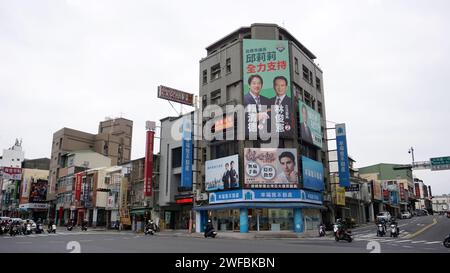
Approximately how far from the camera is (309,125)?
1628 inches

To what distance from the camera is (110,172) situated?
6131 centimetres

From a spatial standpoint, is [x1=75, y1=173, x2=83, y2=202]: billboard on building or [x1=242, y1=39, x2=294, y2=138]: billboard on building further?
[x1=75, y1=173, x2=83, y2=202]: billboard on building

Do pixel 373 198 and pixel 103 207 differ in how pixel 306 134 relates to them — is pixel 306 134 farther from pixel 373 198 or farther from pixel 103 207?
pixel 103 207

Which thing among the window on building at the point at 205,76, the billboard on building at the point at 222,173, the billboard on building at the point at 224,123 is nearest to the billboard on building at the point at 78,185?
the window on building at the point at 205,76

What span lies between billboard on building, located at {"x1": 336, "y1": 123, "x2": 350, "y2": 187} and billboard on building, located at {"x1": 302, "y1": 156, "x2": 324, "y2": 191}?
89.6 inches

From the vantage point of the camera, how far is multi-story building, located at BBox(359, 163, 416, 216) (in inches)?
2849

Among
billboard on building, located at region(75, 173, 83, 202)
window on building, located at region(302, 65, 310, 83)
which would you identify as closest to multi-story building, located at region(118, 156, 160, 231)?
billboard on building, located at region(75, 173, 83, 202)

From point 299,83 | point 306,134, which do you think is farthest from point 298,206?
point 299,83

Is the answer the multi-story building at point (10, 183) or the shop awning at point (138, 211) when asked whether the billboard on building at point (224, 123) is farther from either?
the multi-story building at point (10, 183)

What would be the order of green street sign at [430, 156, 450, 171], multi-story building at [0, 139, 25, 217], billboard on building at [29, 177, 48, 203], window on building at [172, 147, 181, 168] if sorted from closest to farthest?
1. green street sign at [430, 156, 450, 171]
2. window on building at [172, 147, 181, 168]
3. billboard on building at [29, 177, 48, 203]
4. multi-story building at [0, 139, 25, 217]

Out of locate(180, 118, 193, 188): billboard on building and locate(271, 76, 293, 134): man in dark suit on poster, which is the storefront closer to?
locate(180, 118, 193, 188): billboard on building

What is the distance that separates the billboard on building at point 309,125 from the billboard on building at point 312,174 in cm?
235

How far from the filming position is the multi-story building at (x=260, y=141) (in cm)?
3588
